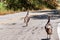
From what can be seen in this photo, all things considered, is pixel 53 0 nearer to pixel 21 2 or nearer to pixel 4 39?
pixel 21 2

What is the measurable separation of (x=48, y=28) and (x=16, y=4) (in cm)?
3144

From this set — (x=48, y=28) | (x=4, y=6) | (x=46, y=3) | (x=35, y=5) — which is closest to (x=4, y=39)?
(x=48, y=28)

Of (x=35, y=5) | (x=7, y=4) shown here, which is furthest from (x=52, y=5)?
(x=7, y=4)

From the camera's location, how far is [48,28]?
12531 millimetres

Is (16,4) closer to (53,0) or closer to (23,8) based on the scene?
(23,8)

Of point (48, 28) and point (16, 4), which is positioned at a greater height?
point (48, 28)

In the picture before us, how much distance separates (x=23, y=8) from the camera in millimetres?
43875

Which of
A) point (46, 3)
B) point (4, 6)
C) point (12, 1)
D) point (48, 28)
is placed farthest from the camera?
point (46, 3)

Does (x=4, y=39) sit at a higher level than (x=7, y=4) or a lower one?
higher

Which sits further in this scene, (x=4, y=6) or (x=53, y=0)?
(x=53, y=0)

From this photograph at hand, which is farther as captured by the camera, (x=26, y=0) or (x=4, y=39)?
(x=26, y=0)

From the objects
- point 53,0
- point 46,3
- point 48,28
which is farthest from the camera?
point 53,0

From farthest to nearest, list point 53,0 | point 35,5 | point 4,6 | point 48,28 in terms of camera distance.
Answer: point 53,0, point 35,5, point 4,6, point 48,28

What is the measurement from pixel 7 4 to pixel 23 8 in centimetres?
312
